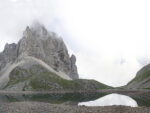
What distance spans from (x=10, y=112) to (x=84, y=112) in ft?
64.7

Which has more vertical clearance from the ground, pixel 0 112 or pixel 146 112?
pixel 0 112

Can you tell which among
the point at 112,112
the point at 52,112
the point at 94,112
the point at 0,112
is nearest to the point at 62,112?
the point at 52,112

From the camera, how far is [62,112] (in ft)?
189

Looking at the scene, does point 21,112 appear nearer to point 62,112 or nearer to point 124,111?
point 62,112

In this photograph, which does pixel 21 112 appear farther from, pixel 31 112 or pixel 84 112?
pixel 84 112

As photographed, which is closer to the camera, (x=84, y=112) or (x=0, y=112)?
(x=84, y=112)

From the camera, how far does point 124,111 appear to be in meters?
55.6

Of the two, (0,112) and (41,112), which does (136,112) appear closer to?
(41,112)

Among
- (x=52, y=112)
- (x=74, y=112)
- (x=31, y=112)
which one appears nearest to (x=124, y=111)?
(x=74, y=112)

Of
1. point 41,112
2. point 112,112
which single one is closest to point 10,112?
point 41,112

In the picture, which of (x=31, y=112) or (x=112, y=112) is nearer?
(x=112, y=112)

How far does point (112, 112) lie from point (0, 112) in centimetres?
2979

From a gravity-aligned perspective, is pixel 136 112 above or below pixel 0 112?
below

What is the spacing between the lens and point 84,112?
185 feet
